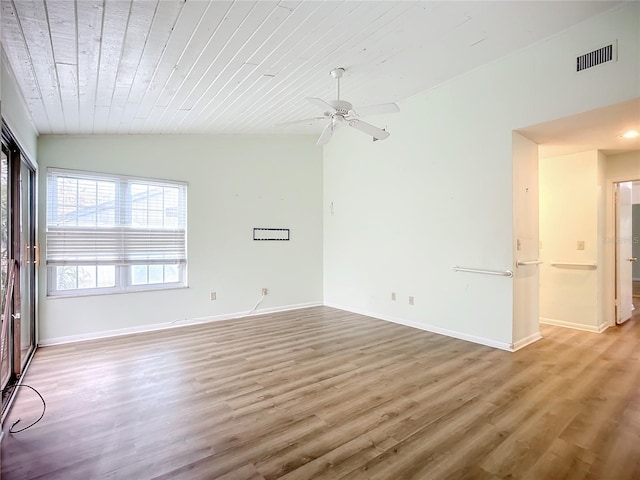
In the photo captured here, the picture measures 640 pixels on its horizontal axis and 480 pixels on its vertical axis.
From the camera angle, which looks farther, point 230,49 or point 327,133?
point 327,133

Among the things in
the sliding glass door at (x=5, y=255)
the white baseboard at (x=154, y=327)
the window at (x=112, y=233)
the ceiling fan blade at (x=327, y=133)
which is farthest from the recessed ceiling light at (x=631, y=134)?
the sliding glass door at (x=5, y=255)

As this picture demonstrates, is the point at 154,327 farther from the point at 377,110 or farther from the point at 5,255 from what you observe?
the point at 377,110

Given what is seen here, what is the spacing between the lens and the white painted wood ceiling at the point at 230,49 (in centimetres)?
201

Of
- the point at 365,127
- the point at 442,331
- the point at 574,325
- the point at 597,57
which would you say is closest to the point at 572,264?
the point at 574,325

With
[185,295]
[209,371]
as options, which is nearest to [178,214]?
[185,295]

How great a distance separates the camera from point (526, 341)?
3.86 meters

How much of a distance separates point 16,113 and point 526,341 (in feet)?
17.9

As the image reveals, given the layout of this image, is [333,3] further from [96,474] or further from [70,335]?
[70,335]

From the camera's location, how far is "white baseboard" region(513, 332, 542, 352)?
12.2 feet

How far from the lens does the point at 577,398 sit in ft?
8.44

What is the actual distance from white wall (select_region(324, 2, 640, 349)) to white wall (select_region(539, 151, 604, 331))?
1.68 metres

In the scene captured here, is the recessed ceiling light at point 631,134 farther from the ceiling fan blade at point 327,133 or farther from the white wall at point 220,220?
the white wall at point 220,220

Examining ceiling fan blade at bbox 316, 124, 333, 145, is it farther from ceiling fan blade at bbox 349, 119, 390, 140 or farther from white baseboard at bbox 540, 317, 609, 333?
white baseboard at bbox 540, 317, 609, 333

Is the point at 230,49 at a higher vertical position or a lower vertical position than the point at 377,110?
higher
